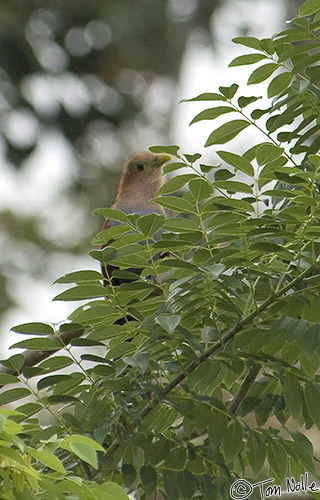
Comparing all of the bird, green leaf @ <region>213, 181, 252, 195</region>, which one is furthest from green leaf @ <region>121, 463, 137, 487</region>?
the bird

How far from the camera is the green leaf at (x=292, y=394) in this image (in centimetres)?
187

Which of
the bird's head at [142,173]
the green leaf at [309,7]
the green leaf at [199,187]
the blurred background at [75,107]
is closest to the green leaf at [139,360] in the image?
the green leaf at [199,187]

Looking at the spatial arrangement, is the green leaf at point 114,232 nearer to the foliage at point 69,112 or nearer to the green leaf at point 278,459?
the green leaf at point 278,459

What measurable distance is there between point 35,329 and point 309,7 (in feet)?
2.99

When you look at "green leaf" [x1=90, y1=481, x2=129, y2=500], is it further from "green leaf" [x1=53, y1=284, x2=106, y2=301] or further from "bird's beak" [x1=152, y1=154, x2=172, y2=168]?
"bird's beak" [x1=152, y1=154, x2=172, y2=168]

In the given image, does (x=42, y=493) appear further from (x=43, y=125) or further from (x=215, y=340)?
(x=43, y=125)

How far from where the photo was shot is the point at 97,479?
205cm

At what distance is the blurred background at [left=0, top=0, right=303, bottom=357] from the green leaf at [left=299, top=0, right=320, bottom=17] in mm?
7223

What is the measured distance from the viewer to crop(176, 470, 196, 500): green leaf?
1.95m

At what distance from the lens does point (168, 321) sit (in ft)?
5.69

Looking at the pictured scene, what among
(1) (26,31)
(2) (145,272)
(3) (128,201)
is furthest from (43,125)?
(2) (145,272)

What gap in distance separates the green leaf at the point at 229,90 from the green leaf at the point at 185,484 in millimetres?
831

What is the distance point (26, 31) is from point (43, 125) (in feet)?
3.74
